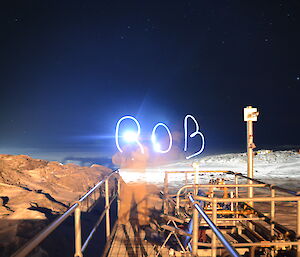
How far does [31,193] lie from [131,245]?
2.93m

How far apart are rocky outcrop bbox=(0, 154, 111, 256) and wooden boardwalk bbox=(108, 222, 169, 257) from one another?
4.93 ft

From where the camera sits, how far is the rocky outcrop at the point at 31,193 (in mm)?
4520

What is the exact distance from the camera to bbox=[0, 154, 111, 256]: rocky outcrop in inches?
178

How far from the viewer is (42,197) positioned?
6328mm

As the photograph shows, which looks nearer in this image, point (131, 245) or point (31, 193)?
point (131, 245)

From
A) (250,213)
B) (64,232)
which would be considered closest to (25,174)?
(64,232)

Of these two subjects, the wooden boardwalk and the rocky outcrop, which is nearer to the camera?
the rocky outcrop

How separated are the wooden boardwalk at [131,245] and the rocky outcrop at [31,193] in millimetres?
1504

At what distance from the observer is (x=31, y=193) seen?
639cm

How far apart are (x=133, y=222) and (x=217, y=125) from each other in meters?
126

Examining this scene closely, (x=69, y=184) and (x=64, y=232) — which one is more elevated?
(x=69, y=184)

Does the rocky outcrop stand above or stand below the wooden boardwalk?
above

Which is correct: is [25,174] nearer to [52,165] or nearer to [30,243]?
[52,165]

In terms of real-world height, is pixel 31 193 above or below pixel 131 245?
above
